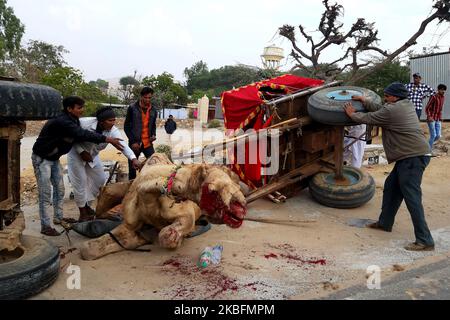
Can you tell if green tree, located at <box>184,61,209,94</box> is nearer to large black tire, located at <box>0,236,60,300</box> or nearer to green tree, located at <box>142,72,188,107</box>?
green tree, located at <box>142,72,188,107</box>

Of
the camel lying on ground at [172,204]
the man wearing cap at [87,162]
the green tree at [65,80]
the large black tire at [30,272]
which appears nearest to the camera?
the large black tire at [30,272]

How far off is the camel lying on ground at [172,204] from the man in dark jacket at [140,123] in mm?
1554

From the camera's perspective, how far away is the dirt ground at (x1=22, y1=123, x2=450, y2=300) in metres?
3.53

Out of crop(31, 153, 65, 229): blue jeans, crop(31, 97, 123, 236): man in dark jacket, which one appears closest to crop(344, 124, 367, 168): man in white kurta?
crop(31, 97, 123, 236): man in dark jacket

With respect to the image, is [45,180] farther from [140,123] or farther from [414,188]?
[414,188]

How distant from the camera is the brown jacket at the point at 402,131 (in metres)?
4.84

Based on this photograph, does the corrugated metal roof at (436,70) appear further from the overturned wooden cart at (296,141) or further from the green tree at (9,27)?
the green tree at (9,27)

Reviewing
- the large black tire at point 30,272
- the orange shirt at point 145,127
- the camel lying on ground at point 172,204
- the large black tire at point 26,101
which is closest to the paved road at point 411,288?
the camel lying on ground at point 172,204

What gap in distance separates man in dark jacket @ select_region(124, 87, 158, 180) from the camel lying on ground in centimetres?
155

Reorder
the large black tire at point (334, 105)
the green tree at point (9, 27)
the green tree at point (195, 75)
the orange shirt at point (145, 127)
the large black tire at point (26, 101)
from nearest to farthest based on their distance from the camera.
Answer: the large black tire at point (26, 101) < the large black tire at point (334, 105) < the orange shirt at point (145, 127) < the green tree at point (9, 27) < the green tree at point (195, 75)

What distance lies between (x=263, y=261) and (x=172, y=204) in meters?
1.08

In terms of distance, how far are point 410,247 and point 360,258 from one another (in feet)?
2.30

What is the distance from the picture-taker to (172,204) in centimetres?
411
